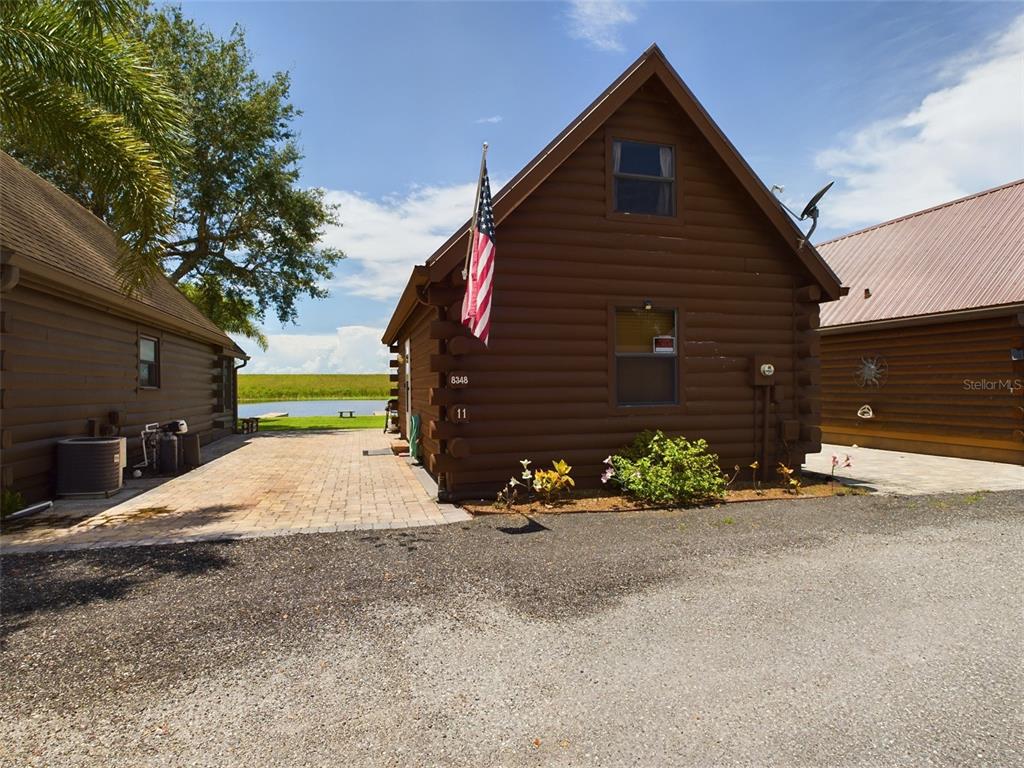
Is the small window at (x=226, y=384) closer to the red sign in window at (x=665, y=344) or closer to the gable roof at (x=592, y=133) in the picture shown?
the gable roof at (x=592, y=133)

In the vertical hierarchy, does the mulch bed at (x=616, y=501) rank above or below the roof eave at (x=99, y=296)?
below

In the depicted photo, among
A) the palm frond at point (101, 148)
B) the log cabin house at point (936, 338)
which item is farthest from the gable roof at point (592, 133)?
the log cabin house at point (936, 338)

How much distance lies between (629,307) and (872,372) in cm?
973

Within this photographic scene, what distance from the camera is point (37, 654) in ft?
11.6

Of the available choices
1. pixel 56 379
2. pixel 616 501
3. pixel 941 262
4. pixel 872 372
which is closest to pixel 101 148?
pixel 56 379

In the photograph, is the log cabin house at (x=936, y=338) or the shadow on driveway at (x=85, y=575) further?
the log cabin house at (x=936, y=338)

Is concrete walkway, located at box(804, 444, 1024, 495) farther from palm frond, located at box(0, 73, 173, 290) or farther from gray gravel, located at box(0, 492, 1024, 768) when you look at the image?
palm frond, located at box(0, 73, 173, 290)

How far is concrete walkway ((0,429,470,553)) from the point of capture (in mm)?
6402

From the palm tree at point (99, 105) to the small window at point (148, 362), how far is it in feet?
16.0

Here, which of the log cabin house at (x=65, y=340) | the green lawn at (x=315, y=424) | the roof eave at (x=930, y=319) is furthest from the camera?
the green lawn at (x=315, y=424)

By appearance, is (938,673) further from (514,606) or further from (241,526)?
(241,526)

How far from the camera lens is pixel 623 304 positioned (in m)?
9.06

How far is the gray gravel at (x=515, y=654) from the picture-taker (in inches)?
106

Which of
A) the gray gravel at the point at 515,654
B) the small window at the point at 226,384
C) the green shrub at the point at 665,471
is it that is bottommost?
the gray gravel at the point at 515,654
